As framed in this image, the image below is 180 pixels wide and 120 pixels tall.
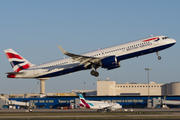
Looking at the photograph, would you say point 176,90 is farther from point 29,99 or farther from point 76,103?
point 29,99

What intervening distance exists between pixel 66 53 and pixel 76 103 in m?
50.3

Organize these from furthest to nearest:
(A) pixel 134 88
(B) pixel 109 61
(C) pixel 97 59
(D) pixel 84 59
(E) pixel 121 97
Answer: (A) pixel 134 88 → (E) pixel 121 97 → (C) pixel 97 59 → (D) pixel 84 59 → (B) pixel 109 61

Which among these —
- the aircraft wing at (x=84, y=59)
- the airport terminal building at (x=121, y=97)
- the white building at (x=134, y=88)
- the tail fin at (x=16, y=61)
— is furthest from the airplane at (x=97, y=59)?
the white building at (x=134, y=88)

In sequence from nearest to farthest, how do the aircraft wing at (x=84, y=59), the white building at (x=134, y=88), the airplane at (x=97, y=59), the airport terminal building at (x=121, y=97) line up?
the aircraft wing at (x=84, y=59), the airplane at (x=97, y=59), the airport terminal building at (x=121, y=97), the white building at (x=134, y=88)

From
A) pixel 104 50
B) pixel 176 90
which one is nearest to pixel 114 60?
pixel 104 50

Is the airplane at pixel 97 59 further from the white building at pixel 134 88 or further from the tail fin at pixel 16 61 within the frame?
the white building at pixel 134 88

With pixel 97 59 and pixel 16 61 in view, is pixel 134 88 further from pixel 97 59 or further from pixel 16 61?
pixel 97 59

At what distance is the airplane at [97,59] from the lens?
223 feet

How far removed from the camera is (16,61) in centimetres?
7769

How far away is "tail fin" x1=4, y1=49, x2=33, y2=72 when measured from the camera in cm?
7650

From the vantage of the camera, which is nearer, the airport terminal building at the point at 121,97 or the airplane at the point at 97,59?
the airplane at the point at 97,59

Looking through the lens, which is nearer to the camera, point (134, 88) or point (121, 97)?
point (121, 97)

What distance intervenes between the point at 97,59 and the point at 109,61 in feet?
9.84

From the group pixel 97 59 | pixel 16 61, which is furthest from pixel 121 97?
pixel 16 61
